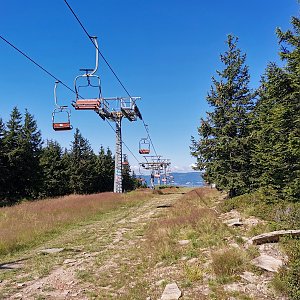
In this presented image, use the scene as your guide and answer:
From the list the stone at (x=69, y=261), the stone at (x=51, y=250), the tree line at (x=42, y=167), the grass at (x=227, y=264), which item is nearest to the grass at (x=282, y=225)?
the grass at (x=227, y=264)

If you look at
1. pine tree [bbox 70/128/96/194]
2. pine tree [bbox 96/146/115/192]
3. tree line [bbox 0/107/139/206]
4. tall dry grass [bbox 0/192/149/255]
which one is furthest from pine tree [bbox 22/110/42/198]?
tall dry grass [bbox 0/192/149/255]

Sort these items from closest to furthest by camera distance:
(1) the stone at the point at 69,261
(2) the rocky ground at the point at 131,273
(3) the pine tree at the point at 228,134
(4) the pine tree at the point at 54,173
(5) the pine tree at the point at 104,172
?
(2) the rocky ground at the point at 131,273, (1) the stone at the point at 69,261, (3) the pine tree at the point at 228,134, (4) the pine tree at the point at 54,173, (5) the pine tree at the point at 104,172

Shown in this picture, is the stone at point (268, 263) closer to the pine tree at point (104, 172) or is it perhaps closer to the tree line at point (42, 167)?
the tree line at point (42, 167)

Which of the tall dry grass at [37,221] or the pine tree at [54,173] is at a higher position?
the pine tree at [54,173]

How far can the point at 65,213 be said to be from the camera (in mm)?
18547

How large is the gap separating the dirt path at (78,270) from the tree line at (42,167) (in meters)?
25.5

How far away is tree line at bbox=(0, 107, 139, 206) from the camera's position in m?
40.8

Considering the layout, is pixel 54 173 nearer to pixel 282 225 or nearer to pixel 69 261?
pixel 69 261

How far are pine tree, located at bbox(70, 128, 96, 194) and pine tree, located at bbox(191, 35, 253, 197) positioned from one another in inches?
1489

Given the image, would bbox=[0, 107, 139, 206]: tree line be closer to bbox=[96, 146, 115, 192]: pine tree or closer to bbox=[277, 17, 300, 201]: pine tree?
bbox=[96, 146, 115, 192]: pine tree

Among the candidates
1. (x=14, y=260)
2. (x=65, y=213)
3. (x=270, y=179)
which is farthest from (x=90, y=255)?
(x=270, y=179)

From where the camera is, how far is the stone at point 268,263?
646 centimetres

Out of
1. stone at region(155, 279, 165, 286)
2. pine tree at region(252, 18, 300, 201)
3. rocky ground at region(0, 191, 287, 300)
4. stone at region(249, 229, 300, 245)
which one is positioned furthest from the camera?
pine tree at region(252, 18, 300, 201)

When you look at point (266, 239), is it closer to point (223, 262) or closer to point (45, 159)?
point (223, 262)
